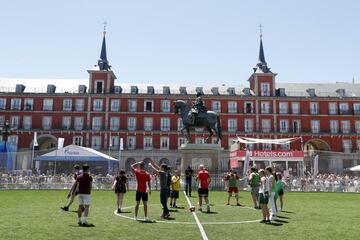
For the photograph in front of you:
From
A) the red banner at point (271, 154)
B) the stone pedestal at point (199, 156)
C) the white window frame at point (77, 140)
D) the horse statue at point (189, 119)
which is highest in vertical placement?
the white window frame at point (77, 140)

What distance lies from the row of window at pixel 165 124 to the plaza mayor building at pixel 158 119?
0.15 m

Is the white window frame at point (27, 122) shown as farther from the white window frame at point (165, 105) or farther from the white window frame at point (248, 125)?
the white window frame at point (248, 125)

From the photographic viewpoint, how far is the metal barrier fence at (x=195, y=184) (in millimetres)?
28241

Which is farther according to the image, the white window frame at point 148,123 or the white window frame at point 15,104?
the white window frame at point 148,123

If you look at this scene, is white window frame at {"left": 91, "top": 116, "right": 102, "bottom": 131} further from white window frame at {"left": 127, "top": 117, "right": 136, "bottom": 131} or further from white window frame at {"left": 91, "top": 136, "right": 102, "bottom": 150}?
white window frame at {"left": 127, "top": 117, "right": 136, "bottom": 131}

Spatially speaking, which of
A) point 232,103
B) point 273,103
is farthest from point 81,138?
point 273,103

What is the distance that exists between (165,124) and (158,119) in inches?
55.5

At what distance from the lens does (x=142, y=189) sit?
11.1 m

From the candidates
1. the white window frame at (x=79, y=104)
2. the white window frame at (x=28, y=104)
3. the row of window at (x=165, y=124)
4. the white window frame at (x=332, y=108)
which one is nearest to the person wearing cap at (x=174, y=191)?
the row of window at (x=165, y=124)

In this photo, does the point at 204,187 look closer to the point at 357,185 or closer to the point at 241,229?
the point at 241,229

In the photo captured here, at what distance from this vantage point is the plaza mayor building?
59.2m

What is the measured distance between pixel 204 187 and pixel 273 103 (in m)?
50.3

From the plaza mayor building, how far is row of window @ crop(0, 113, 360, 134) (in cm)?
15

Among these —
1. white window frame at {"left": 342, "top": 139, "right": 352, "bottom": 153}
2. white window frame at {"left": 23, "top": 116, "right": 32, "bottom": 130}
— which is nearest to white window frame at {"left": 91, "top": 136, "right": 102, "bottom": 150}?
white window frame at {"left": 23, "top": 116, "right": 32, "bottom": 130}
